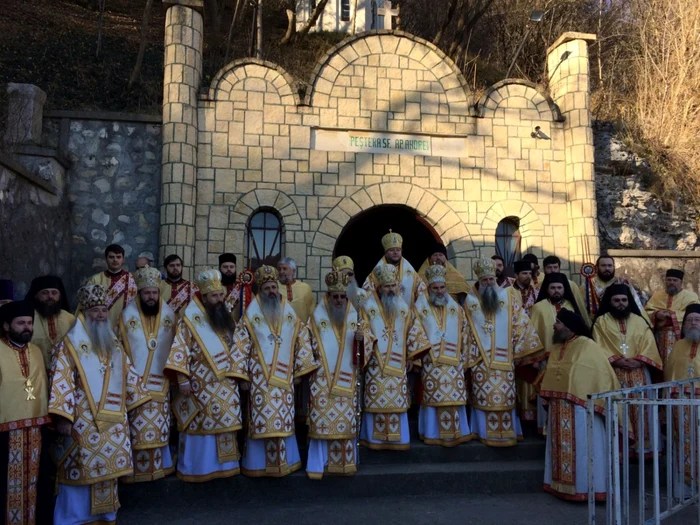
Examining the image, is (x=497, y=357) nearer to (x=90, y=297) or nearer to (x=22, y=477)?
(x=90, y=297)

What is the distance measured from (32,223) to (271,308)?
3578 mm

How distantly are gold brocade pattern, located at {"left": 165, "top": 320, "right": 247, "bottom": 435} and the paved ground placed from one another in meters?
0.66

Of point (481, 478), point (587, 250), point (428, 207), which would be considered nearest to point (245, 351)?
point (481, 478)

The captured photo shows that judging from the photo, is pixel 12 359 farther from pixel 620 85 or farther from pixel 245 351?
pixel 620 85

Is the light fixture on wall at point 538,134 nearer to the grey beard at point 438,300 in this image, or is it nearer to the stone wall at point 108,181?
the grey beard at point 438,300

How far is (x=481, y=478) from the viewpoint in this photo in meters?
5.98

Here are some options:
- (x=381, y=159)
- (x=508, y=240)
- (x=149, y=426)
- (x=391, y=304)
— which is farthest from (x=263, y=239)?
(x=149, y=426)

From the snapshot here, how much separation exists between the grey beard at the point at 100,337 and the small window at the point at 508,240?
6194 millimetres

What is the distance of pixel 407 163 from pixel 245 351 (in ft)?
15.6

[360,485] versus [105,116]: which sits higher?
[105,116]

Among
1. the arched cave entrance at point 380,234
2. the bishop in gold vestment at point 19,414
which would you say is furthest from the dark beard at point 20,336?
the arched cave entrance at point 380,234

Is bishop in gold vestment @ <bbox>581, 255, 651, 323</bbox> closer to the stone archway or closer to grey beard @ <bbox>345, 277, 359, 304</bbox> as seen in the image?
the stone archway

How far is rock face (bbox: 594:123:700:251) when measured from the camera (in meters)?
10.9

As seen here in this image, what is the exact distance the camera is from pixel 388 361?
20.2ft
